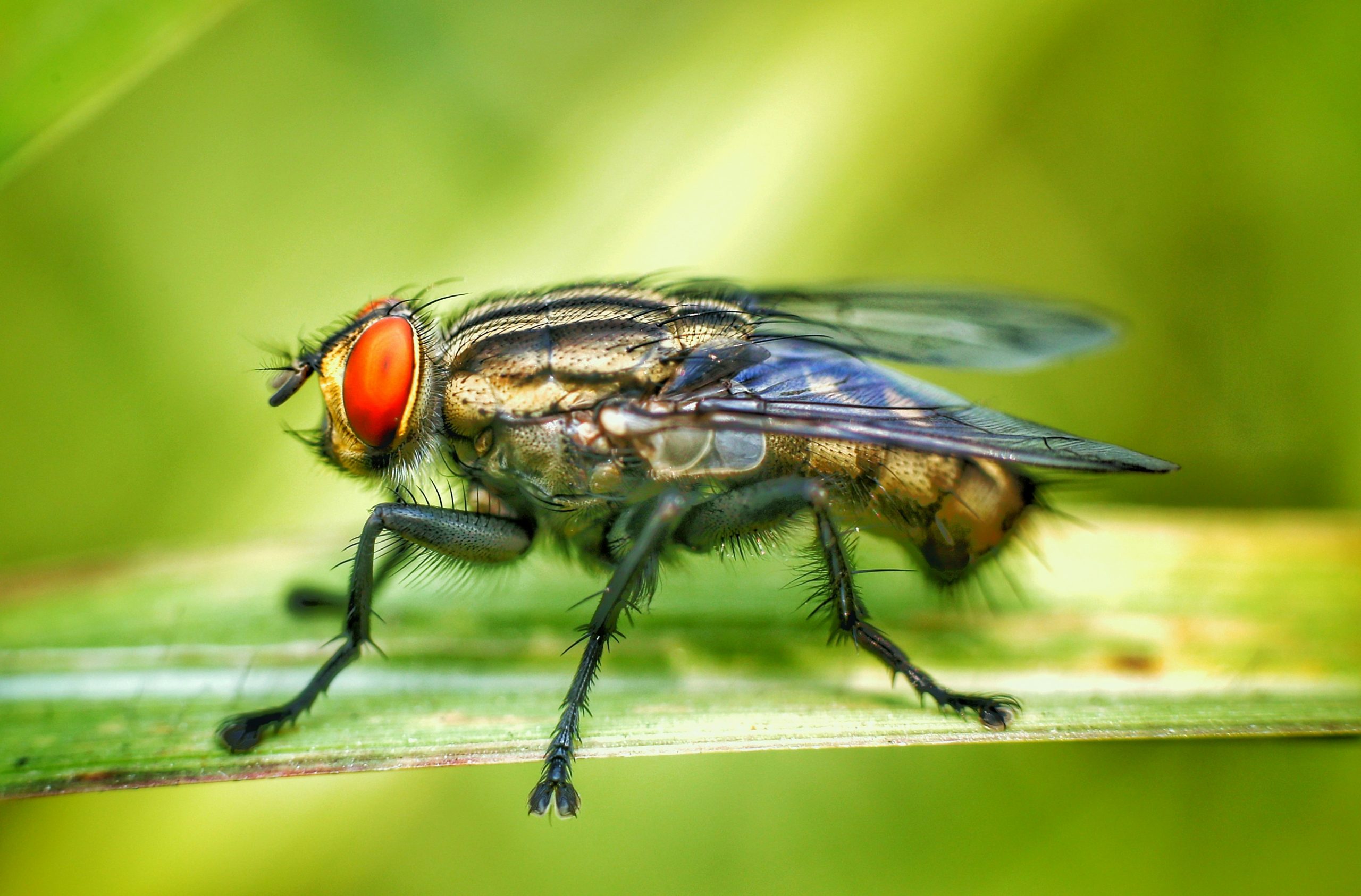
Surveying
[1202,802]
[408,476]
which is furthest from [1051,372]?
[408,476]

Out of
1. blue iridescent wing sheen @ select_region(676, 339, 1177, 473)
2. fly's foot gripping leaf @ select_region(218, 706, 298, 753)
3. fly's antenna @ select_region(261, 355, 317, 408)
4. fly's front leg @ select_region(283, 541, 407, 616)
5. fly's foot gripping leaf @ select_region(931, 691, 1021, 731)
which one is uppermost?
blue iridescent wing sheen @ select_region(676, 339, 1177, 473)

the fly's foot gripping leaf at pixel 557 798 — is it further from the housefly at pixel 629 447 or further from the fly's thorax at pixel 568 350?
the fly's thorax at pixel 568 350

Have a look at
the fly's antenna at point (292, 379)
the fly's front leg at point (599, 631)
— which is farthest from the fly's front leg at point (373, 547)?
the fly's antenna at point (292, 379)

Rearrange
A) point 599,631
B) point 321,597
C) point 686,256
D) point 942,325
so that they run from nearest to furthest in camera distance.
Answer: point 599,631 → point 321,597 → point 942,325 → point 686,256

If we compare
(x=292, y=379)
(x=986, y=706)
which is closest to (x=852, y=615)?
(x=986, y=706)

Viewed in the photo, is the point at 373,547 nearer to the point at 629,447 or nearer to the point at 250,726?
the point at 250,726

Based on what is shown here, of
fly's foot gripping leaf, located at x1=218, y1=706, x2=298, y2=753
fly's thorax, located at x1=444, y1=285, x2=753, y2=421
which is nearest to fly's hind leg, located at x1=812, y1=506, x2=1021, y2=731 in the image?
fly's thorax, located at x1=444, y1=285, x2=753, y2=421

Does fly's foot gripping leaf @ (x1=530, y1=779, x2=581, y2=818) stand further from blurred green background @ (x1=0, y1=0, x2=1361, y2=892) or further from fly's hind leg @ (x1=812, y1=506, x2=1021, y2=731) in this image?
fly's hind leg @ (x1=812, y1=506, x2=1021, y2=731)
